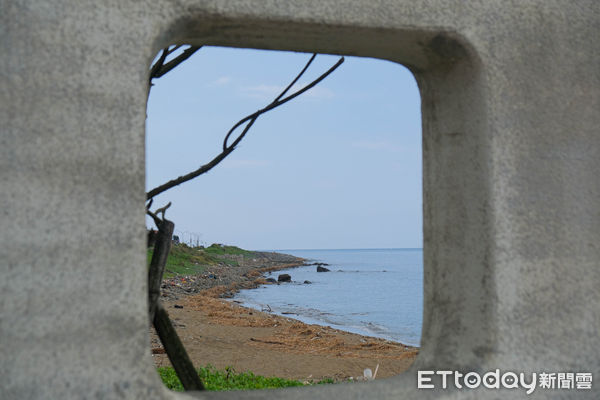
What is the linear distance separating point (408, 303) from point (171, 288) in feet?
Answer: 35.1

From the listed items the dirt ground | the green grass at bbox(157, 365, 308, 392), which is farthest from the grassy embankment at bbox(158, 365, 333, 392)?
the dirt ground

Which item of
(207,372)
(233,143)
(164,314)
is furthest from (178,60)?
(207,372)

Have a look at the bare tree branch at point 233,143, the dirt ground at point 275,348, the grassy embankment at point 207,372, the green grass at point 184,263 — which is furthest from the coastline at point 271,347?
the green grass at point 184,263

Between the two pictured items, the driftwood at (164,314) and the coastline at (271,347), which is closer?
the driftwood at (164,314)

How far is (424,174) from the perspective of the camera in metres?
2.36

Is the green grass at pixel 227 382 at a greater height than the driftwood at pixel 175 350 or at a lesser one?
lesser

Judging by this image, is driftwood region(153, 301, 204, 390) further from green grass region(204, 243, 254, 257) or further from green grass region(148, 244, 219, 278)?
green grass region(204, 243, 254, 257)

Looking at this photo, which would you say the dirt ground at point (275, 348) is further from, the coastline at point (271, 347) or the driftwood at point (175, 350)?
the driftwood at point (175, 350)

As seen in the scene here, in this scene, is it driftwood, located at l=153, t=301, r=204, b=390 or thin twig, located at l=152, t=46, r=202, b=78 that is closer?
driftwood, located at l=153, t=301, r=204, b=390

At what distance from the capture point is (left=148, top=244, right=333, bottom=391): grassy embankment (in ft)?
18.6

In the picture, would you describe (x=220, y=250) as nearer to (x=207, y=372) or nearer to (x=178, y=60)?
(x=207, y=372)

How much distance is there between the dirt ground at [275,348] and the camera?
856 cm

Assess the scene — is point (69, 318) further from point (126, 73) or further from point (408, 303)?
point (408, 303)

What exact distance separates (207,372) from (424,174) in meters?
4.60
